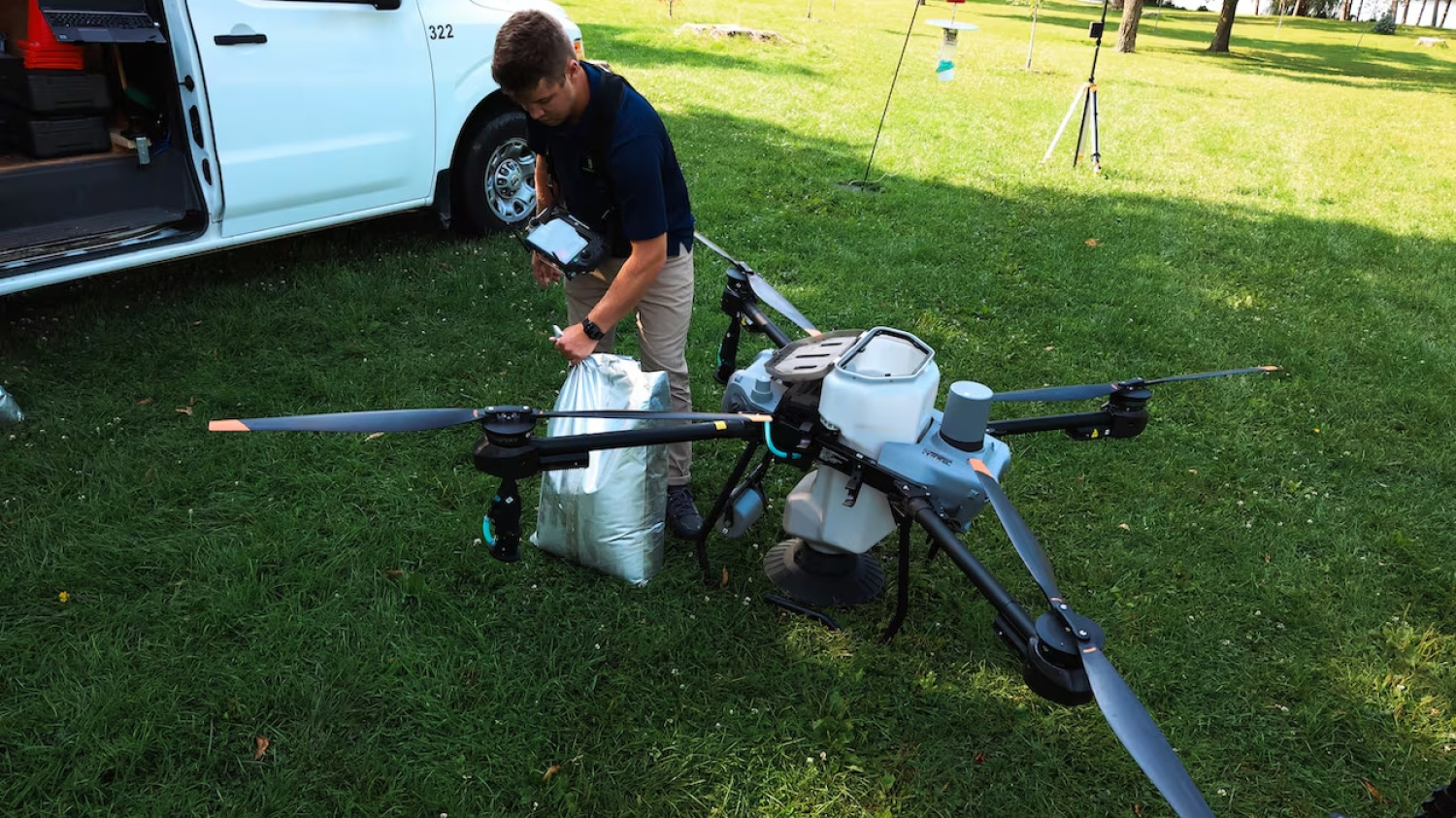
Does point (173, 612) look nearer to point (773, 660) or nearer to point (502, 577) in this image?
point (502, 577)

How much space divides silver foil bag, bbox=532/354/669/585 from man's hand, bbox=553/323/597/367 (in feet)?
0.68

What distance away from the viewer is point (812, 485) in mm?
3043

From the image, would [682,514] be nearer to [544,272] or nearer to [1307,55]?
[544,272]

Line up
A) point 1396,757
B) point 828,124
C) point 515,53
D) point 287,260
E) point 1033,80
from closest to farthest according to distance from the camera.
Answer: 1. point 515,53
2. point 1396,757
3. point 287,260
4. point 828,124
5. point 1033,80

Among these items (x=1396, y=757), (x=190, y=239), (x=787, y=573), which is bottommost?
(x=1396, y=757)

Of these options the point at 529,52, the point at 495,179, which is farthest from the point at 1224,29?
the point at 529,52

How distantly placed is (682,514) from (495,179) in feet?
12.3

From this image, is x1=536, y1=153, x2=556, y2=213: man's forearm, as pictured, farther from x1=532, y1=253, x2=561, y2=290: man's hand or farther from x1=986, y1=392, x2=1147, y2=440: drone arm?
x1=986, y1=392, x2=1147, y2=440: drone arm

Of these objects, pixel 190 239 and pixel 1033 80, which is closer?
pixel 190 239

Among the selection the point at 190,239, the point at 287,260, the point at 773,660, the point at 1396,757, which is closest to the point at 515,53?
the point at 773,660

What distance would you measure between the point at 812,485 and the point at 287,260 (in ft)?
14.6

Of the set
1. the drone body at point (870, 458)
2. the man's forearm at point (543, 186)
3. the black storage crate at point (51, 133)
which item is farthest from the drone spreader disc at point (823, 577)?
the black storage crate at point (51, 133)

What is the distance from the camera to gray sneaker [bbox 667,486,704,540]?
368 centimetres

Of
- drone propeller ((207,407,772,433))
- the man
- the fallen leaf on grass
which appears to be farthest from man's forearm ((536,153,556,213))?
the fallen leaf on grass
